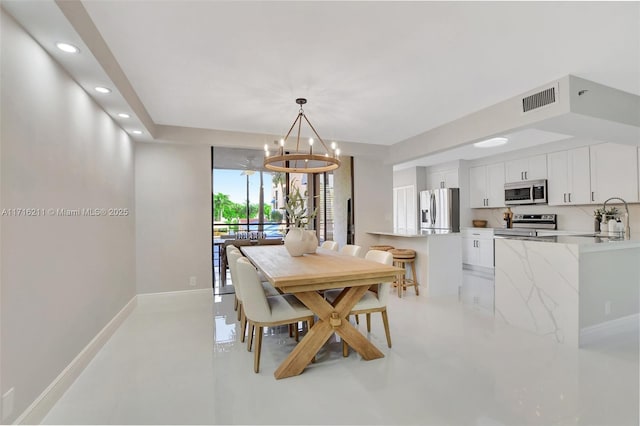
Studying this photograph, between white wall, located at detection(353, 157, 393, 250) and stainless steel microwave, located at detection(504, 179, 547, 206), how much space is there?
2465mm

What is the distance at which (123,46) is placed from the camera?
2.25m

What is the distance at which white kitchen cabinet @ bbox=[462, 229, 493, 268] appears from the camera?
5977 mm

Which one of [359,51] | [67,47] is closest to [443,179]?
[359,51]

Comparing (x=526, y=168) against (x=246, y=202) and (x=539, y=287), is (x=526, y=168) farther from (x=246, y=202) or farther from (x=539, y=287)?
(x=246, y=202)

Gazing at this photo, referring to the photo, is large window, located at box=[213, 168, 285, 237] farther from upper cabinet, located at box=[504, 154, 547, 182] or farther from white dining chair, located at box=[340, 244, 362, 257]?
upper cabinet, located at box=[504, 154, 547, 182]

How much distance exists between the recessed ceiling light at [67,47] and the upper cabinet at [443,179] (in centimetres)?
677

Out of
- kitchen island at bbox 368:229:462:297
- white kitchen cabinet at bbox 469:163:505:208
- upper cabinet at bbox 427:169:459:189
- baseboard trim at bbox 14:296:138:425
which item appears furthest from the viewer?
upper cabinet at bbox 427:169:459:189

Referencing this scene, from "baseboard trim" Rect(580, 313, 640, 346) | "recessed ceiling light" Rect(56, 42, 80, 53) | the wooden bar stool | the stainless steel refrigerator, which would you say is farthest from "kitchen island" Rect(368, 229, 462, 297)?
"recessed ceiling light" Rect(56, 42, 80, 53)

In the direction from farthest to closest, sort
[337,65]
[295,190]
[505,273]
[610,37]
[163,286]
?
[163,286], [505,273], [295,190], [337,65], [610,37]

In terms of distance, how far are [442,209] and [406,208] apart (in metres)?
1.29

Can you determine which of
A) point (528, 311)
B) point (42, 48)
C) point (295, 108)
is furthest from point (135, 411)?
point (528, 311)

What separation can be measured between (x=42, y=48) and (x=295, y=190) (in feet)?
6.74

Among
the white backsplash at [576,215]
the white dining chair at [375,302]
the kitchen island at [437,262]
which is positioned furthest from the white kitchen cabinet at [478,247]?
the white dining chair at [375,302]

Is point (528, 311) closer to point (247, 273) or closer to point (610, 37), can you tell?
point (610, 37)
